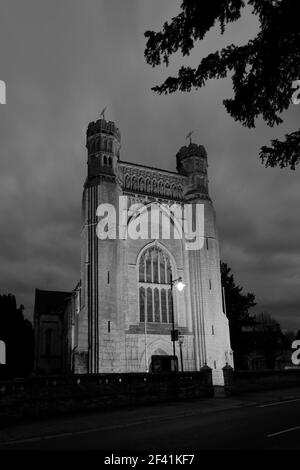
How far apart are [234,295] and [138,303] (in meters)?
22.0

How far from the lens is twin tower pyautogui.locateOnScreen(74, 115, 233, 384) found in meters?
32.0

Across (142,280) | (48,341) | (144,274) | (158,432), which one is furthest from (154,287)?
(158,432)

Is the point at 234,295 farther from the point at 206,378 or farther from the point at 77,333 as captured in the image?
the point at 206,378

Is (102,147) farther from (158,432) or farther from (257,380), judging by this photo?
(158,432)

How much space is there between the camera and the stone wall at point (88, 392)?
15.5 m

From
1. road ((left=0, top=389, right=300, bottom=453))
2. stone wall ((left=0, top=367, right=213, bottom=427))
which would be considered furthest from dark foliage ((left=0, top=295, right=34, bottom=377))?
road ((left=0, top=389, right=300, bottom=453))

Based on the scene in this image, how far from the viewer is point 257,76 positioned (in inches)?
307

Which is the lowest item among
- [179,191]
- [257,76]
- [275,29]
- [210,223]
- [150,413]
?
[150,413]

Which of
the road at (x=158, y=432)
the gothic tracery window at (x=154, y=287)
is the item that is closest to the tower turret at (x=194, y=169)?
the gothic tracery window at (x=154, y=287)

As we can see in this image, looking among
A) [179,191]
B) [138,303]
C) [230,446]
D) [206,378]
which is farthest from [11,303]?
[230,446]

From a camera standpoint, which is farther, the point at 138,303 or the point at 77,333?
the point at 138,303

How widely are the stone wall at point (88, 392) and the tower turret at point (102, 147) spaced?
20473 mm

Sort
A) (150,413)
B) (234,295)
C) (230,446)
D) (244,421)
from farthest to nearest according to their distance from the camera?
(234,295) → (150,413) → (244,421) → (230,446)

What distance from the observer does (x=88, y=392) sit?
17.7 meters
